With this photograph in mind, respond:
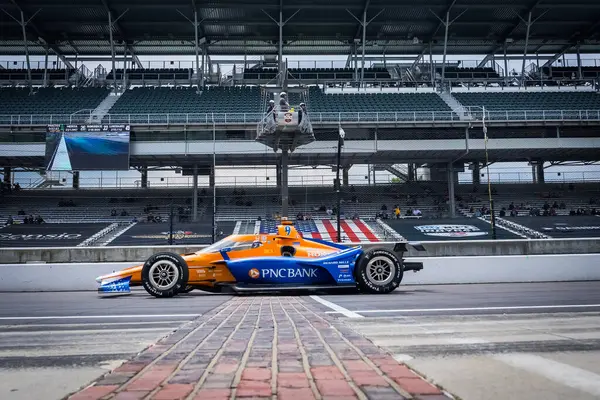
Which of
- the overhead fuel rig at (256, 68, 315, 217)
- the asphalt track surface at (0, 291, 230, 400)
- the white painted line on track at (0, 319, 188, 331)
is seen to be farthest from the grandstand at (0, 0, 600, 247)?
the white painted line on track at (0, 319, 188, 331)

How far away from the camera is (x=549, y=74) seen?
125 feet

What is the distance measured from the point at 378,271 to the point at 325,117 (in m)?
22.0

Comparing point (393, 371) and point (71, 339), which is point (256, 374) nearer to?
point (393, 371)

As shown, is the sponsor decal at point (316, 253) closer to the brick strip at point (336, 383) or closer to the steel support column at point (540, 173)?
the brick strip at point (336, 383)

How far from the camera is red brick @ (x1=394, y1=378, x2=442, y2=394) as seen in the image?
2.31m

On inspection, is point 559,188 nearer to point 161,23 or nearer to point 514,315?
point 161,23

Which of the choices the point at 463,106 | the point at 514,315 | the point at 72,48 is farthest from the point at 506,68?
the point at 514,315

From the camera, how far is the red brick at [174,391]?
7.37 ft

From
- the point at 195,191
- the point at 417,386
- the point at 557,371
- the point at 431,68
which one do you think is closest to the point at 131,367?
the point at 417,386

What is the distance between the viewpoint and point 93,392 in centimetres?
235

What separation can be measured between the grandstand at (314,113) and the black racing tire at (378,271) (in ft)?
42.1

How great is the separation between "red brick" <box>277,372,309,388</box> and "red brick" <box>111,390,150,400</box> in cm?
64

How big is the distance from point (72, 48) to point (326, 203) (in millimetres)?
24777

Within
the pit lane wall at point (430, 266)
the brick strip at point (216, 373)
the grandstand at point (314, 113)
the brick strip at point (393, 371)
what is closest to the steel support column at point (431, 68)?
the grandstand at point (314, 113)
